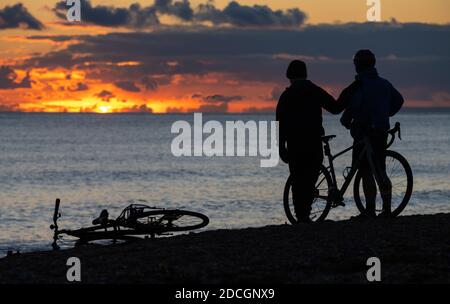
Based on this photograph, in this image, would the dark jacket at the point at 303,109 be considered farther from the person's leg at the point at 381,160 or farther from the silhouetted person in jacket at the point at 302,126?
the person's leg at the point at 381,160

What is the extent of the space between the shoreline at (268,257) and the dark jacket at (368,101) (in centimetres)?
143

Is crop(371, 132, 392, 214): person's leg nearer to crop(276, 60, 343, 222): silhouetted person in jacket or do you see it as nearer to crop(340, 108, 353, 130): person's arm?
crop(340, 108, 353, 130): person's arm

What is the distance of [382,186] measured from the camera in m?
12.5

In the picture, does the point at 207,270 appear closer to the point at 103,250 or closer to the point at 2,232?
the point at 103,250

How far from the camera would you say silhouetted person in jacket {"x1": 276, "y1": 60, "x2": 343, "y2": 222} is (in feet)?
41.0

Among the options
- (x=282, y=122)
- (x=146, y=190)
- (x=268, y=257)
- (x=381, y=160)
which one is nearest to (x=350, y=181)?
(x=381, y=160)

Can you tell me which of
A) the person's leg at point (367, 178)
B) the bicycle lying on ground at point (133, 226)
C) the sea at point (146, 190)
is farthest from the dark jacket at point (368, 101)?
the sea at point (146, 190)

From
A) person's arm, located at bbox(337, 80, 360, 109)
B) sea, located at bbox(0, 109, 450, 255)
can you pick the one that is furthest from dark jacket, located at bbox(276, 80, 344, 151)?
sea, located at bbox(0, 109, 450, 255)

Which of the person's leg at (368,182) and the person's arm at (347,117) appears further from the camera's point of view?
the person's leg at (368,182)

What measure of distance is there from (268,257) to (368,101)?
3.61 meters

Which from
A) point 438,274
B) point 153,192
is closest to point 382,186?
point 438,274

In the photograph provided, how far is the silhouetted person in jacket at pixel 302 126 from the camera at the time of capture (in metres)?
12.5

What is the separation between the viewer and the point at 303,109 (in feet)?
41.1

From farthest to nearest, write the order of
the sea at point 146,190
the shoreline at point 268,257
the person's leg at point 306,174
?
the sea at point 146,190 < the person's leg at point 306,174 < the shoreline at point 268,257
